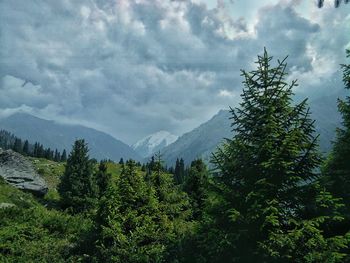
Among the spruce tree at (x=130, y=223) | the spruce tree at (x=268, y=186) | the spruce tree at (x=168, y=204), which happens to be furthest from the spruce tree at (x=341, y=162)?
the spruce tree at (x=130, y=223)

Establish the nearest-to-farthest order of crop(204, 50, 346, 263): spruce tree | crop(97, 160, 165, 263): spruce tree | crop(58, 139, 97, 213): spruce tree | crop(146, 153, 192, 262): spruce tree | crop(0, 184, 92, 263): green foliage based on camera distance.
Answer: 1. crop(204, 50, 346, 263): spruce tree
2. crop(97, 160, 165, 263): spruce tree
3. crop(146, 153, 192, 262): spruce tree
4. crop(0, 184, 92, 263): green foliage
5. crop(58, 139, 97, 213): spruce tree

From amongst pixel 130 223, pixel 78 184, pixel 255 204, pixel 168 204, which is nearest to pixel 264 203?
pixel 255 204

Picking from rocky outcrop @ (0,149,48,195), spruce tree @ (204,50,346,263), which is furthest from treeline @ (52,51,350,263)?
rocky outcrop @ (0,149,48,195)

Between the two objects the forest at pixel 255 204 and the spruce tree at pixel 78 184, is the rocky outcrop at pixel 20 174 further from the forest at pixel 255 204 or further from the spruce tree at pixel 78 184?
the forest at pixel 255 204

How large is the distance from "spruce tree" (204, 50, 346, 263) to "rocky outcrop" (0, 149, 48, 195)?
4172 cm

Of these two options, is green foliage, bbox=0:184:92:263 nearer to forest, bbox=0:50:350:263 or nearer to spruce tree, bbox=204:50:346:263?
forest, bbox=0:50:350:263

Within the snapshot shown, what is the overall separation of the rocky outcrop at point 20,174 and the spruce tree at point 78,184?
3.47 m

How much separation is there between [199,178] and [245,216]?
2691cm

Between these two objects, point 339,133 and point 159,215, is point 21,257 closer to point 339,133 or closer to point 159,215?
point 159,215

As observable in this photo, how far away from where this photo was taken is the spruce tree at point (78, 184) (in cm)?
5322

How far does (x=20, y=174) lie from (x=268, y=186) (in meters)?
46.6

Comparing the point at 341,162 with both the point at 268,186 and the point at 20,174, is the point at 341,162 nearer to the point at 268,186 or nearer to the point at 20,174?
the point at 268,186

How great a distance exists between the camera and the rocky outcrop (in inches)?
2173

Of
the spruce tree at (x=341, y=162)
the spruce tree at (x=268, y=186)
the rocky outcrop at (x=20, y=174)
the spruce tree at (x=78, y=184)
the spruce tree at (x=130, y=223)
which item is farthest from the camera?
the rocky outcrop at (x=20, y=174)
